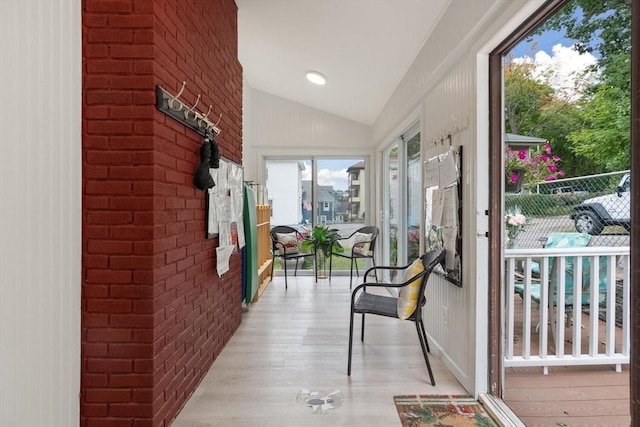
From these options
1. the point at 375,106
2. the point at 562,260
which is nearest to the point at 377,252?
the point at 375,106

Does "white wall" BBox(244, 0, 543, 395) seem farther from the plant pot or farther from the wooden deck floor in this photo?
the plant pot

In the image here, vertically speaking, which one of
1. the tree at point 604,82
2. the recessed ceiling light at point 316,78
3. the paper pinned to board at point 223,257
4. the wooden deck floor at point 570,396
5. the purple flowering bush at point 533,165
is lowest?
the wooden deck floor at point 570,396

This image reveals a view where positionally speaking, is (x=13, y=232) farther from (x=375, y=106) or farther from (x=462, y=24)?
(x=375, y=106)

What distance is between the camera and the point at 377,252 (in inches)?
201

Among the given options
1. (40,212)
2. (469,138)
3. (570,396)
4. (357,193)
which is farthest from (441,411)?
(357,193)

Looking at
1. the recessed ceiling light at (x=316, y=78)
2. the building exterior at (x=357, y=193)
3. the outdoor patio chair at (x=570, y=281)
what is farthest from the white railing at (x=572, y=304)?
the building exterior at (x=357, y=193)

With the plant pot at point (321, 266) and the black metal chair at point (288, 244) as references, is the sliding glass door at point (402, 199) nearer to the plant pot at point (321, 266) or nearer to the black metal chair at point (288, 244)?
the plant pot at point (321, 266)

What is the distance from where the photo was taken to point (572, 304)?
2145 mm

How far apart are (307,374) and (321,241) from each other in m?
2.75

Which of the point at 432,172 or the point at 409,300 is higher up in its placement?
the point at 432,172

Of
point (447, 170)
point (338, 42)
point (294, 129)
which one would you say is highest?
point (338, 42)

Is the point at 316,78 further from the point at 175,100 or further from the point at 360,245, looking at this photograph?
the point at 175,100

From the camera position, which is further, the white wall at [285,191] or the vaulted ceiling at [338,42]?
the white wall at [285,191]

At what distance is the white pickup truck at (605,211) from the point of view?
1271 millimetres
